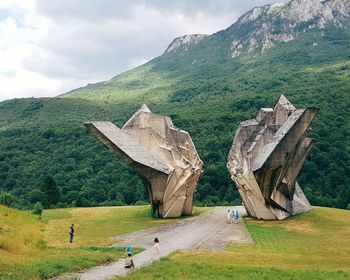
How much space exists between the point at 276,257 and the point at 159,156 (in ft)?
56.1

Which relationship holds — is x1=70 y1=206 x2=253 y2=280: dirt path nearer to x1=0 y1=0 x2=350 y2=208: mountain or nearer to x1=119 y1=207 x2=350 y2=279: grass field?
x1=119 y1=207 x2=350 y2=279: grass field

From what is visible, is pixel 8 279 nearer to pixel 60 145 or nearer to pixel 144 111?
pixel 144 111

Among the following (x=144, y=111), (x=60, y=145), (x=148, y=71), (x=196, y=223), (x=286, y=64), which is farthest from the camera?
(x=148, y=71)

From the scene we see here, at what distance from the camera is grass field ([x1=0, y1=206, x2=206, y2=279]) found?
54.6 feet

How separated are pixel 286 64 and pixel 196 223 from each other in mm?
100499

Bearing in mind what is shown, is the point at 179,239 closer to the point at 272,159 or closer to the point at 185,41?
the point at 272,159

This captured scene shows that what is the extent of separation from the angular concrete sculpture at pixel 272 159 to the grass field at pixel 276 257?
2.33 metres

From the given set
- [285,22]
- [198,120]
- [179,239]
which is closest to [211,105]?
[198,120]

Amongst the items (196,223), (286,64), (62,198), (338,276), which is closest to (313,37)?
(286,64)

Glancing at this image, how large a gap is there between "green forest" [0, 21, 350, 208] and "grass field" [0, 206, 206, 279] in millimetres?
8640

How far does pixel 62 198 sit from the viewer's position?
5494 centimetres

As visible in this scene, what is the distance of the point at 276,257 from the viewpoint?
20.8 meters

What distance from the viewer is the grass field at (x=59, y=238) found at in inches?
656

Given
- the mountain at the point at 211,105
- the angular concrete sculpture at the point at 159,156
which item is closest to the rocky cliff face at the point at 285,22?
the mountain at the point at 211,105
